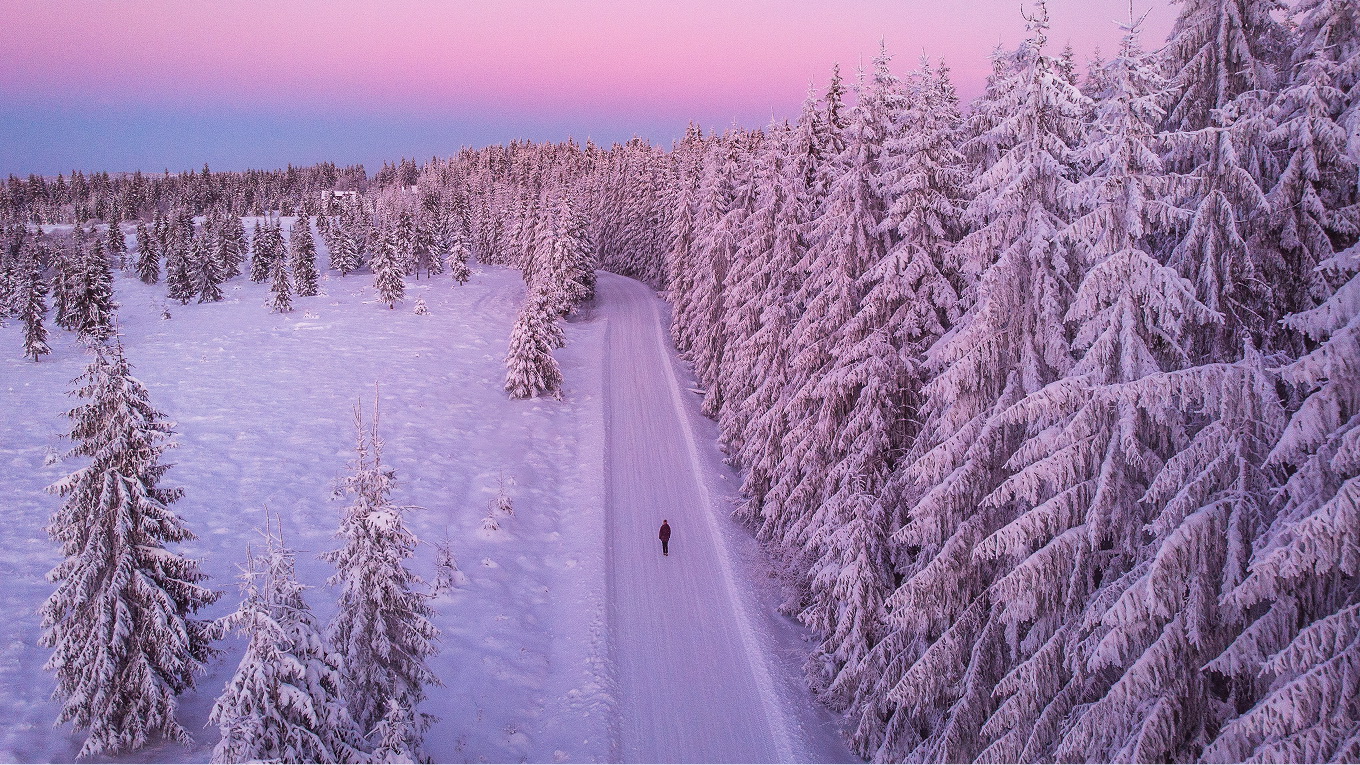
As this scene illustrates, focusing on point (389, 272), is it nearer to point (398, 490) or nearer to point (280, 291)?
point (280, 291)

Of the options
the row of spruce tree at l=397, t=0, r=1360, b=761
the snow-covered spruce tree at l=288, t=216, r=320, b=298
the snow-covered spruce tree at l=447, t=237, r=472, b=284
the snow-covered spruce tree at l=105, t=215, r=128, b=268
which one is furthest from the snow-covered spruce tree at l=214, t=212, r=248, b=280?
the row of spruce tree at l=397, t=0, r=1360, b=761

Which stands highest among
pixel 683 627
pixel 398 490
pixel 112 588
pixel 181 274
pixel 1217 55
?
pixel 1217 55

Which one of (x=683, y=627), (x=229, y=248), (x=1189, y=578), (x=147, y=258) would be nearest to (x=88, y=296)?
(x=147, y=258)

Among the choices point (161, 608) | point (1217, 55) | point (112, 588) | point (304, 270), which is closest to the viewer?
point (1217, 55)

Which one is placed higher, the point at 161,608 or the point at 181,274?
the point at 181,274

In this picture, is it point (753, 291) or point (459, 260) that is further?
point (459, 260)

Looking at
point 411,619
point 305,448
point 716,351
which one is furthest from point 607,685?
point 716,351

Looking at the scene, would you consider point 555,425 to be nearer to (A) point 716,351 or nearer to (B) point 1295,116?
(A) point 716,351

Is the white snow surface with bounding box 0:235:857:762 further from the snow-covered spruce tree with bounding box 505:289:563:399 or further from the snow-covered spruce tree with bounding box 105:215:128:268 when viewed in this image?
the snow-covered spruce tree with bounding box 105:215:128:268
